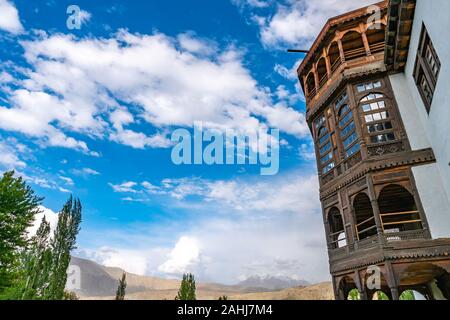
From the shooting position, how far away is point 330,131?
47.3 ft

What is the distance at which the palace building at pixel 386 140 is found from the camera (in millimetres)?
10078

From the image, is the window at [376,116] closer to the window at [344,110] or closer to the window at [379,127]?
the window at [379,127]

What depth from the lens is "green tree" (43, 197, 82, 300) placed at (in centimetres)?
2731

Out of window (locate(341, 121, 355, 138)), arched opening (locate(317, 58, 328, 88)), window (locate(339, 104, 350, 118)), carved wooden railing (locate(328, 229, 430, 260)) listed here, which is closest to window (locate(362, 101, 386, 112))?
window (locate(339, 104, 350, 118))

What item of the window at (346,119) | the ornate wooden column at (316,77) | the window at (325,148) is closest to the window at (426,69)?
the window at (346,119)

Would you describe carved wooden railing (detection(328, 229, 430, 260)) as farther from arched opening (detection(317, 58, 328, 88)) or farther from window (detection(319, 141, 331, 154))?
arched opening (detection(317, 58, 328, 88))

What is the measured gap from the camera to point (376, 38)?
15.1 metres

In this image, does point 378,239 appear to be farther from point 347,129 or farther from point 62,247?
point 62,247

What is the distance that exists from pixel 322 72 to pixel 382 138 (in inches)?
242

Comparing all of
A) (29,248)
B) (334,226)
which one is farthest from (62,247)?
(334,226)

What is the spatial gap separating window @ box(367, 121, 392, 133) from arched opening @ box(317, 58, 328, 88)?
411 centimetres

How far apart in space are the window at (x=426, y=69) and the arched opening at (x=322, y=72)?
4.56 meters
